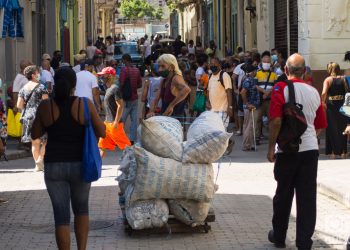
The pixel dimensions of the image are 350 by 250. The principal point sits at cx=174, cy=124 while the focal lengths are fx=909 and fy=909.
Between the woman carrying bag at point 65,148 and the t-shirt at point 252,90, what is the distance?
35.0 ft

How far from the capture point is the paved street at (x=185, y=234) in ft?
30.7

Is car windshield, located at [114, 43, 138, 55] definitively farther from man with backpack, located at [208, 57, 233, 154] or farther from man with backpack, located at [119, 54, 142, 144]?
man with backpack, located at [208, 57, 233, 154]

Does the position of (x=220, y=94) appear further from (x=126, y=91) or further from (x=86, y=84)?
(x=86, y=84)

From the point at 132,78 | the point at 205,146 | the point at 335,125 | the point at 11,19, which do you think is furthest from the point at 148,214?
the point at 11,19

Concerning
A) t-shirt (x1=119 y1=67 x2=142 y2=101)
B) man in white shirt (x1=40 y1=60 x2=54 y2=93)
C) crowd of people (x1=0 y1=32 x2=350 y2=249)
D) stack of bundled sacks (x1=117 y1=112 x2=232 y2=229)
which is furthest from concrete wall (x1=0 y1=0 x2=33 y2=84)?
stack of bundled sacks (x1=117 y1=112 x2=232 y2=229)

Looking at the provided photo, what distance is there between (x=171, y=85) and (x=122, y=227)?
9.55 ft

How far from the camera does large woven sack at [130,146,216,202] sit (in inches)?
361

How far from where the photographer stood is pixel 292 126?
836 cm

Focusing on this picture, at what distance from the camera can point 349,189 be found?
12031mm

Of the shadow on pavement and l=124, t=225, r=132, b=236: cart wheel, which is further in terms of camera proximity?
l=124, t=225, r=132, b=236: cart wheel

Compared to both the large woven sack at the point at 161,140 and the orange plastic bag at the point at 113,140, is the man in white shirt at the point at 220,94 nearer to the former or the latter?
the orange plastic bag at the point at 113,140

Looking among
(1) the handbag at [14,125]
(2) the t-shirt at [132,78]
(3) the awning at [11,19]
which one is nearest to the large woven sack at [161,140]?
(2) the t-shirt at [132,78]

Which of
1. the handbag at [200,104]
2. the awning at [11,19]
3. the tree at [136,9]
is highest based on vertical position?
the tree at [136,9]

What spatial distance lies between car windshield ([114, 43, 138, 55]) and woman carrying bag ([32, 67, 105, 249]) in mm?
41344
